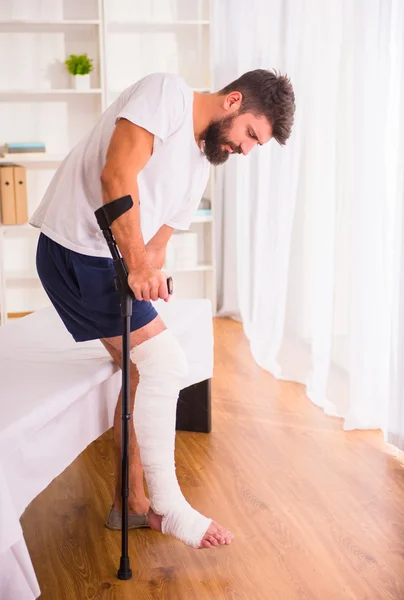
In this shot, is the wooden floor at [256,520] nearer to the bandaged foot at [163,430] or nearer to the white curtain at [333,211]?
the bandaged foot at [163,430]

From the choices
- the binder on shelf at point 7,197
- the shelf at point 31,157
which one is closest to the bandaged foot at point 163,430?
the binder on shelf at point 7,197

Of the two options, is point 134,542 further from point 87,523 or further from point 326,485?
point 326,485

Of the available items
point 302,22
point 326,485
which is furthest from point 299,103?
point 326,485

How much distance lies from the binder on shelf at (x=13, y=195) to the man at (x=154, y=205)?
2.43m

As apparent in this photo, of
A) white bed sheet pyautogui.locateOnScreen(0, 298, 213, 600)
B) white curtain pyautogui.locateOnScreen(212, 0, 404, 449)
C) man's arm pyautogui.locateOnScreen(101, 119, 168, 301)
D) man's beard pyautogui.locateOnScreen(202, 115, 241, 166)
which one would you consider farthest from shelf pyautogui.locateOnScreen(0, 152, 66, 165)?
man's arm pyautogui.locateOnScreen(101, 119, 168, 301)

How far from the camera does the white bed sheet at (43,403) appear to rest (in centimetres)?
150

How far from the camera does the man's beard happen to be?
1.79 meters

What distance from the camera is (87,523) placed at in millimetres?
2045

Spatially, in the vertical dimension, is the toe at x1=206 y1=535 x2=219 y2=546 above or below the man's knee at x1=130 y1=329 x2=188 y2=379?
below

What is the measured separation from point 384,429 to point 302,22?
1.59 metres

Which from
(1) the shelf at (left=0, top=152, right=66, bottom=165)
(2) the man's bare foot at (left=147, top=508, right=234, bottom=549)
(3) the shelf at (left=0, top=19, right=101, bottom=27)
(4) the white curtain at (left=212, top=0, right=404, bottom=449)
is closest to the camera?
(2) the man's bare foot at (left=147, top=508, right=234, bottom=549)

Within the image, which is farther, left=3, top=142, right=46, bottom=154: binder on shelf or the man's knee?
left=3, top=142, right=46, bottom=154: binder on shelf

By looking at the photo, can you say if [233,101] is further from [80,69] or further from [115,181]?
[80,69]

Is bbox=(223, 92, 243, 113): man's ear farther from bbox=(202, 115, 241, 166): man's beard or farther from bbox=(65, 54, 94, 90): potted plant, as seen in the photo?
bbox=(65, 54, 94, 90): potted plant
